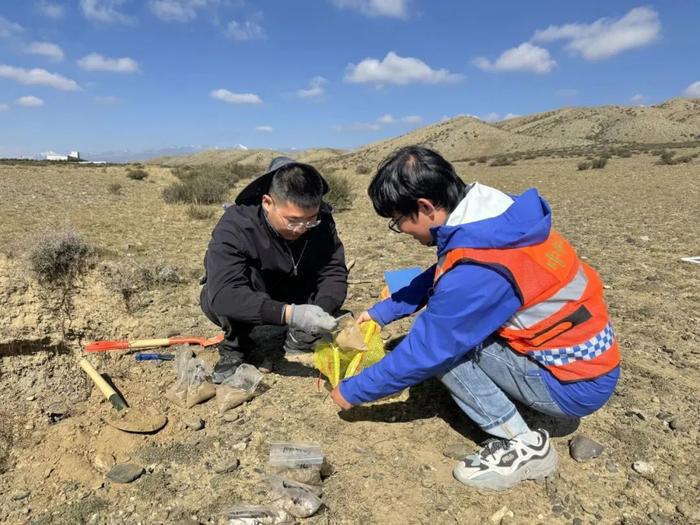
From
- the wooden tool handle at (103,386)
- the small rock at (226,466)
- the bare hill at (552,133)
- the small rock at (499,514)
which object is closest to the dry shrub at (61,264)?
the wooden tool handle at (103,386)

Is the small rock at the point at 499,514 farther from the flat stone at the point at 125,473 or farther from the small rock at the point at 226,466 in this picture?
the flat stone at the point at 125,473

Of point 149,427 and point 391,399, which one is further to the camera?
point 391,399

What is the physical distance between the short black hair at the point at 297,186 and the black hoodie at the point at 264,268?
314mm

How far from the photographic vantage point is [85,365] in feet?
9.40

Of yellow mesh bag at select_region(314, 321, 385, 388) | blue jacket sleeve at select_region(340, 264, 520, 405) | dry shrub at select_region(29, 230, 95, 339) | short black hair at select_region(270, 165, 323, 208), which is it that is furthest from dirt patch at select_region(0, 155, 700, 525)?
short black hair at select_region(270, 165, 323, 208)

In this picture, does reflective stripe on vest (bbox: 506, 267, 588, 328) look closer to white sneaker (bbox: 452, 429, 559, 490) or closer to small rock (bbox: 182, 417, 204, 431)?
white sneaker (bbox: 452, 429, 559, 490)

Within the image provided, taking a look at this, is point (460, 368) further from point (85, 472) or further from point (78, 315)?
point (78, 315)

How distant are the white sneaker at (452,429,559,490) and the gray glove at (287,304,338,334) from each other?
0.89 meters

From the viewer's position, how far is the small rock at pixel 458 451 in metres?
2.28

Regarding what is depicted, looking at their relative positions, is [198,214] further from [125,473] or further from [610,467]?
[610,467]

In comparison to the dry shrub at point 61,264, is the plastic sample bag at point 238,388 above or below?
below

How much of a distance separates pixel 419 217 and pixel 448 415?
4.01 ft

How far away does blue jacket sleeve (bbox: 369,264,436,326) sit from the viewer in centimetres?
268

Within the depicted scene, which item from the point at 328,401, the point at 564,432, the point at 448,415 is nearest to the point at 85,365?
the point at 328,401
